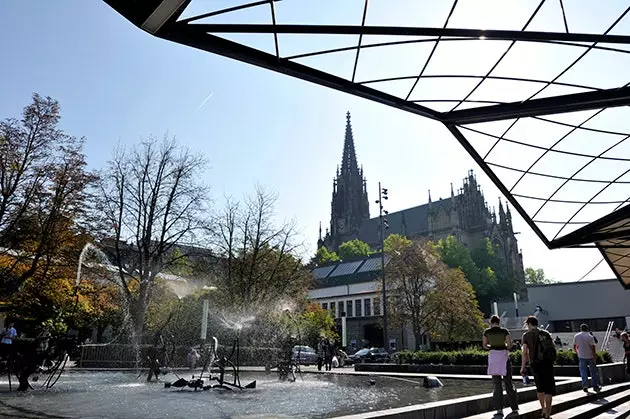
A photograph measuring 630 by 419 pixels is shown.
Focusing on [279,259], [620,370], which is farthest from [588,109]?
[279,259]

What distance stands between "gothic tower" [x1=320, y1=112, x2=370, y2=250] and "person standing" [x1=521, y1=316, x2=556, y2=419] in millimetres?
112097

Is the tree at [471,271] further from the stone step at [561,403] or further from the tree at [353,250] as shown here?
the stone step at [561,403]

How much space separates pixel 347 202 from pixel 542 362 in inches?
4603

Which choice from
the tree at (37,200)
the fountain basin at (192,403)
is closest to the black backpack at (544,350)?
the fountain basin at (192,403)

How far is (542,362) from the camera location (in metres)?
8.09

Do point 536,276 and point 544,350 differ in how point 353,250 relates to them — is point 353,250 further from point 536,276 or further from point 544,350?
point 544,350

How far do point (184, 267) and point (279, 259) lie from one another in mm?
7516

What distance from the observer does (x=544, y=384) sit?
790 cm

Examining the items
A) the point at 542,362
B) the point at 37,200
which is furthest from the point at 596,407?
the point at 37,200

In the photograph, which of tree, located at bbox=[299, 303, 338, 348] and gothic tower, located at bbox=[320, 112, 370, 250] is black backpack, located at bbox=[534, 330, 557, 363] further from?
gothic tower, located at bbox=[320, 112, 370, 250]

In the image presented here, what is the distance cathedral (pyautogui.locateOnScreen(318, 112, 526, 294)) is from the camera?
99.6 m

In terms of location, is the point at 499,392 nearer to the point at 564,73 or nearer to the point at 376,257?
the point at 564,73

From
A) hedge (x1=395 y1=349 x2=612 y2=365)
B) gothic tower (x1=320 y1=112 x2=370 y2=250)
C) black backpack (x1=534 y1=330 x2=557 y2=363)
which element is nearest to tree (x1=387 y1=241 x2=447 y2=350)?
hedge (x1=395 y1=349 x2=612 y2=365)

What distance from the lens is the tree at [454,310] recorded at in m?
43.8
